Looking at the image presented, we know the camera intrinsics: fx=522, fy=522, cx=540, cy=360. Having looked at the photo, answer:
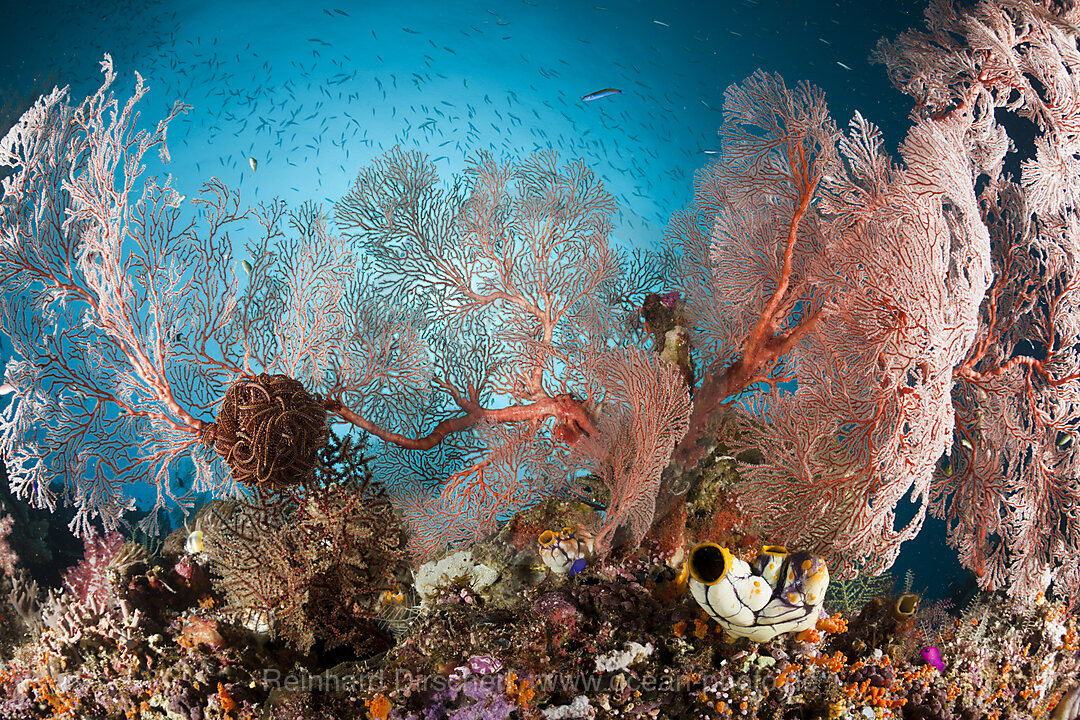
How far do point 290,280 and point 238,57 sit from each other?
9343mm

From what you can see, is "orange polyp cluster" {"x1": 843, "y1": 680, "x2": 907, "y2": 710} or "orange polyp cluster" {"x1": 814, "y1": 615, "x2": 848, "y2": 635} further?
"orange polyp cluster" {"x1": 814, "y1": 615, "x2": 848, "y2": 635}

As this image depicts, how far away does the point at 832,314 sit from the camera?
11.7ft

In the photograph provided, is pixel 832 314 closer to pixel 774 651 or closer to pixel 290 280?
pixel 774 651

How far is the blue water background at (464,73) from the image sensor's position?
904cm

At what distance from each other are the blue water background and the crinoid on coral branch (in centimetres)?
678

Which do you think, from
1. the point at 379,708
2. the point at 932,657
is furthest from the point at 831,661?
the point at 379,708

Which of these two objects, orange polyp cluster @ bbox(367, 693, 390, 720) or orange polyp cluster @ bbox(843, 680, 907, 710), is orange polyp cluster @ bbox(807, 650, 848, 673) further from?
orange polyp cluster @ bbox(367, 693, 390, 720)

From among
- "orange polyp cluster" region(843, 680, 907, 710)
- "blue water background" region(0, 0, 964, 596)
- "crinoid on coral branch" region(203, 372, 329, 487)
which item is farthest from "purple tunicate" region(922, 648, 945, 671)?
"blue water background" region(0, 0, 964, 596)

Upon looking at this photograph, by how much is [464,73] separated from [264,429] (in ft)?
31.7

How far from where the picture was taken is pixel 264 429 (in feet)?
9.65

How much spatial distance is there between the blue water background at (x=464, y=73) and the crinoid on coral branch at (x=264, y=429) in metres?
6.78

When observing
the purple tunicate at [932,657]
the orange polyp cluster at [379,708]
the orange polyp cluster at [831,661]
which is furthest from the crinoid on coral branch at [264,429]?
the purple tunicate at [932,657]

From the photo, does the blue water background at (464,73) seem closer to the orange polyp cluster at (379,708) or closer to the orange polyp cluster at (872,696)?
the orange polyp cluster at (872,696)

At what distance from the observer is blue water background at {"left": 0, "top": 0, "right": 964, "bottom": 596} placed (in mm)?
9039
